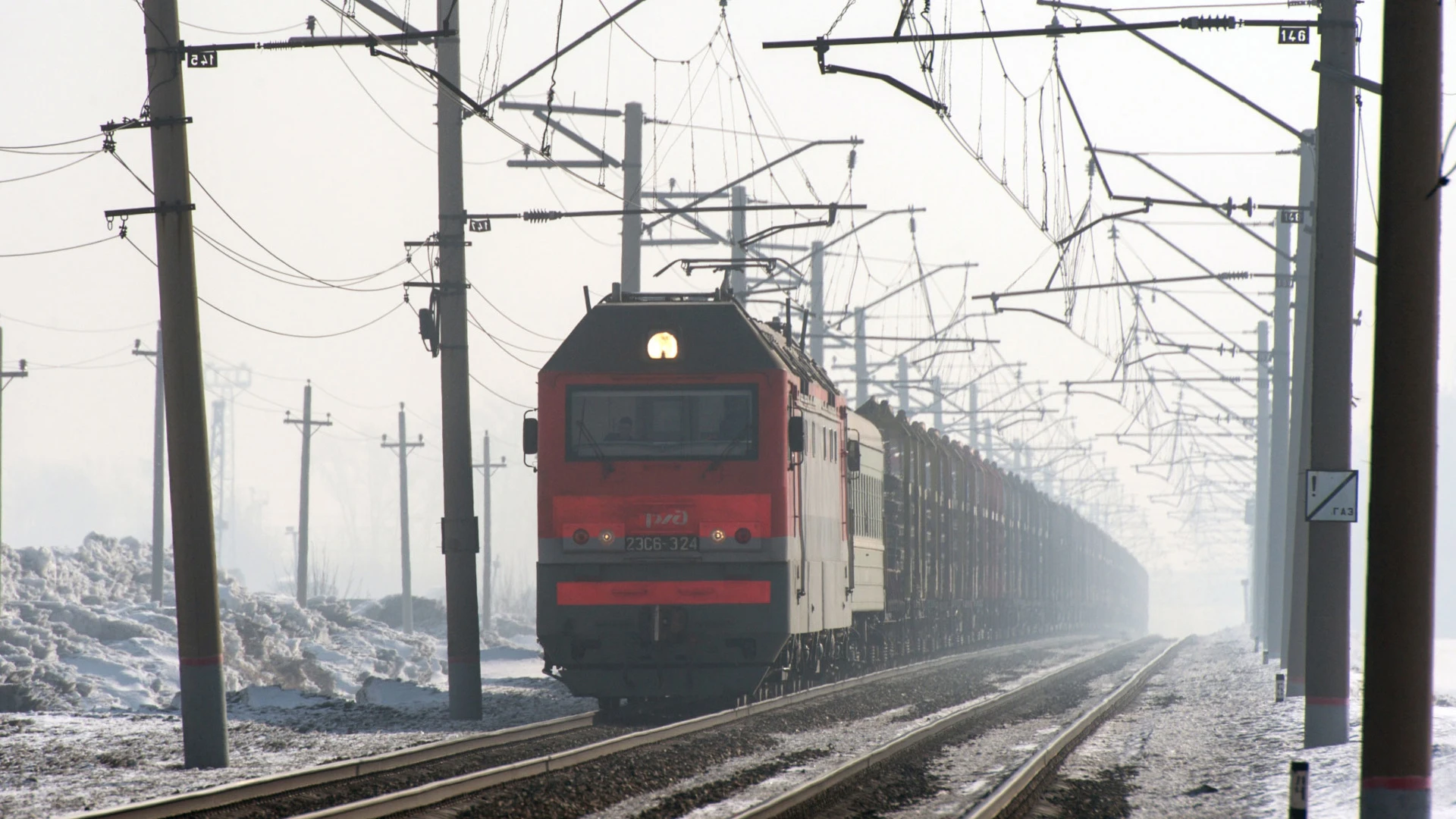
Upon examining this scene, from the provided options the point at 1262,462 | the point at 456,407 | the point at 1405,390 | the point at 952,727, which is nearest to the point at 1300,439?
the point at 952,727

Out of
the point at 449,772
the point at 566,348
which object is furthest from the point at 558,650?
the point at 449,772

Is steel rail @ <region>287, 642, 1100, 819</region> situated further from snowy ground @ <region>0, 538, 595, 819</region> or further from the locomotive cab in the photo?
snowy ground @ <region>0, 538, 595, 819</region>

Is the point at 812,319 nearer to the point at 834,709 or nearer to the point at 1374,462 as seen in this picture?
the point at 834,709

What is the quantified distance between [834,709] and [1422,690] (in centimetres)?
1154

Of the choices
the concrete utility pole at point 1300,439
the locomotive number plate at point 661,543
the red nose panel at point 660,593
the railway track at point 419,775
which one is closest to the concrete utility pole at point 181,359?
the railway track at point 419,775

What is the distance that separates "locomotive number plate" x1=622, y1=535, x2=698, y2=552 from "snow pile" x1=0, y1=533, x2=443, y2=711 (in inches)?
326

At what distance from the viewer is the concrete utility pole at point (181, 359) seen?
14781mm

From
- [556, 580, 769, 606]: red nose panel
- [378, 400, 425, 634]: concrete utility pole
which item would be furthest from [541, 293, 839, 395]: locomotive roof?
[378, 400, 425, 634]: concrete utility pole

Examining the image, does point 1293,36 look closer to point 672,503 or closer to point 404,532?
point 672,503

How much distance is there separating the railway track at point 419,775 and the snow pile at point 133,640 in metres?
9.14

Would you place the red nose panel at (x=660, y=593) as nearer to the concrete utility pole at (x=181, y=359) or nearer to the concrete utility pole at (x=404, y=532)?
the concrete utility pole at (x=181, y=359)

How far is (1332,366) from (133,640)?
29019mm

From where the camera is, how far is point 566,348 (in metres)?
18.4

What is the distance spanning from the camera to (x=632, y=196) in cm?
2712
